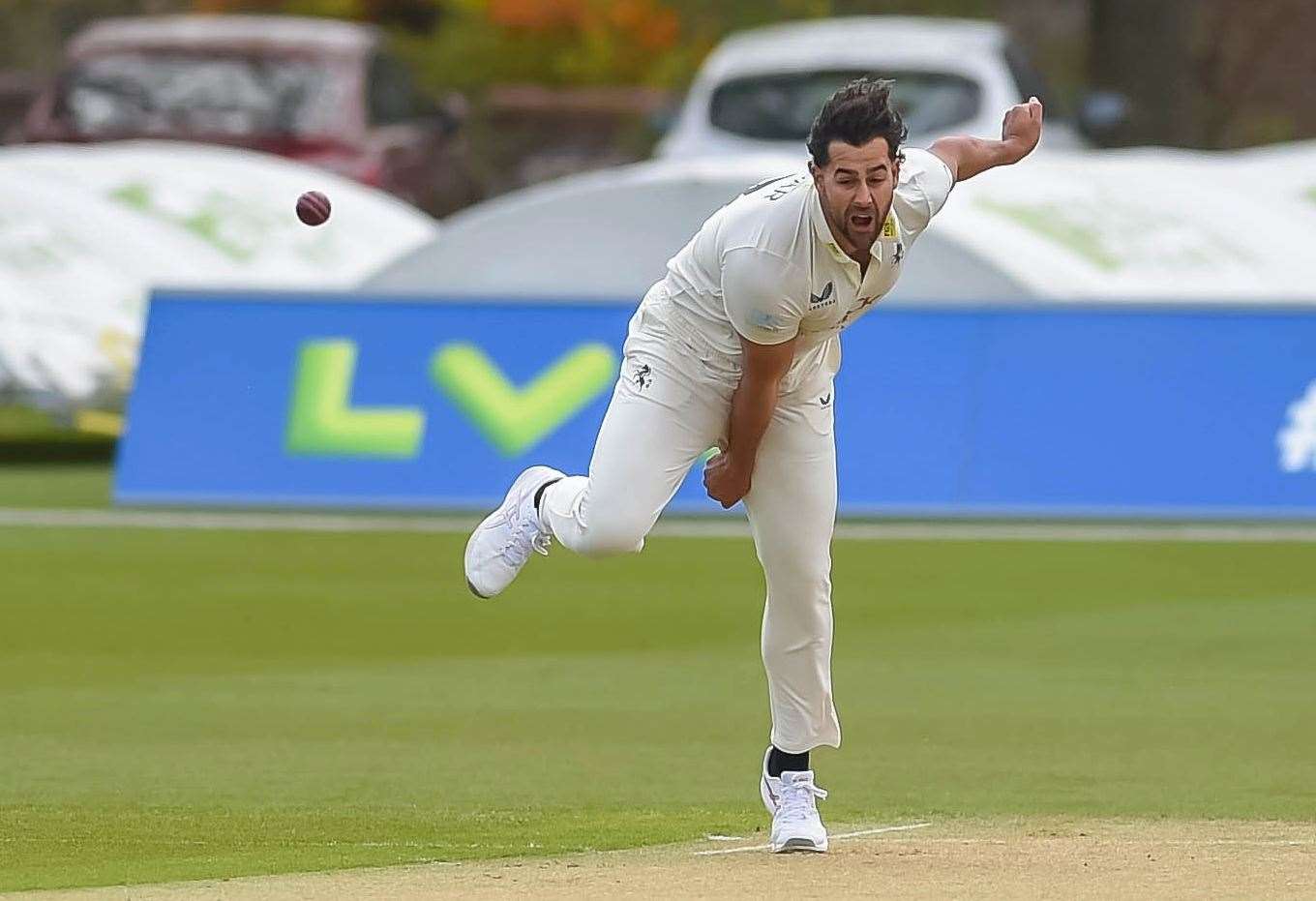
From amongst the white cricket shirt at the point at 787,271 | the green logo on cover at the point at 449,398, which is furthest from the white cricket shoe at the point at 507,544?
the green logo on cover at the point at 449,398

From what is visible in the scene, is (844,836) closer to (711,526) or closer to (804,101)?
(711,526)

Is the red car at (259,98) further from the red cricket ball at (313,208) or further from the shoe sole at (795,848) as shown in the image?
the shoe sole at (795,848)

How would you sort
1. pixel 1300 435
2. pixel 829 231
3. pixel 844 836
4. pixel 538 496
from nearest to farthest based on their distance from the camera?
pixel 829 231 → pixel 844 836 → pixel 538 496 → pixel 1300 435

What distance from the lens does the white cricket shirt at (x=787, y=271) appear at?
6609mm

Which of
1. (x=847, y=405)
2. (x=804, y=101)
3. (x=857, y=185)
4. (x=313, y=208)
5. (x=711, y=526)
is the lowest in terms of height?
(x=711, y=526)

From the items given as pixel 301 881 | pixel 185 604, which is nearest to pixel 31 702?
pixel 185 604

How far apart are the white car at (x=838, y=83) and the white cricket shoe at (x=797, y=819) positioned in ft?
41.9

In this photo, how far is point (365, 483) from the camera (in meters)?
15.5

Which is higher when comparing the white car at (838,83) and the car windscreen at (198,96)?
the white car at (838,83)

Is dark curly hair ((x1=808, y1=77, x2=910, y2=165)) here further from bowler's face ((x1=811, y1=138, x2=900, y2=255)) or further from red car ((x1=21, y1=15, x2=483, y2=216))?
red car ((x1=21, y1=15, x2=483, y2=216))

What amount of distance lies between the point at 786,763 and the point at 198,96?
17478 mm

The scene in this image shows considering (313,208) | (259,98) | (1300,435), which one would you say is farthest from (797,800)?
(259,98)

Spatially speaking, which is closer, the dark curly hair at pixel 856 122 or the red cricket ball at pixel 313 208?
the dark curly hair at pixel 856 122

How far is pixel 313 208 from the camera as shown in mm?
7605
